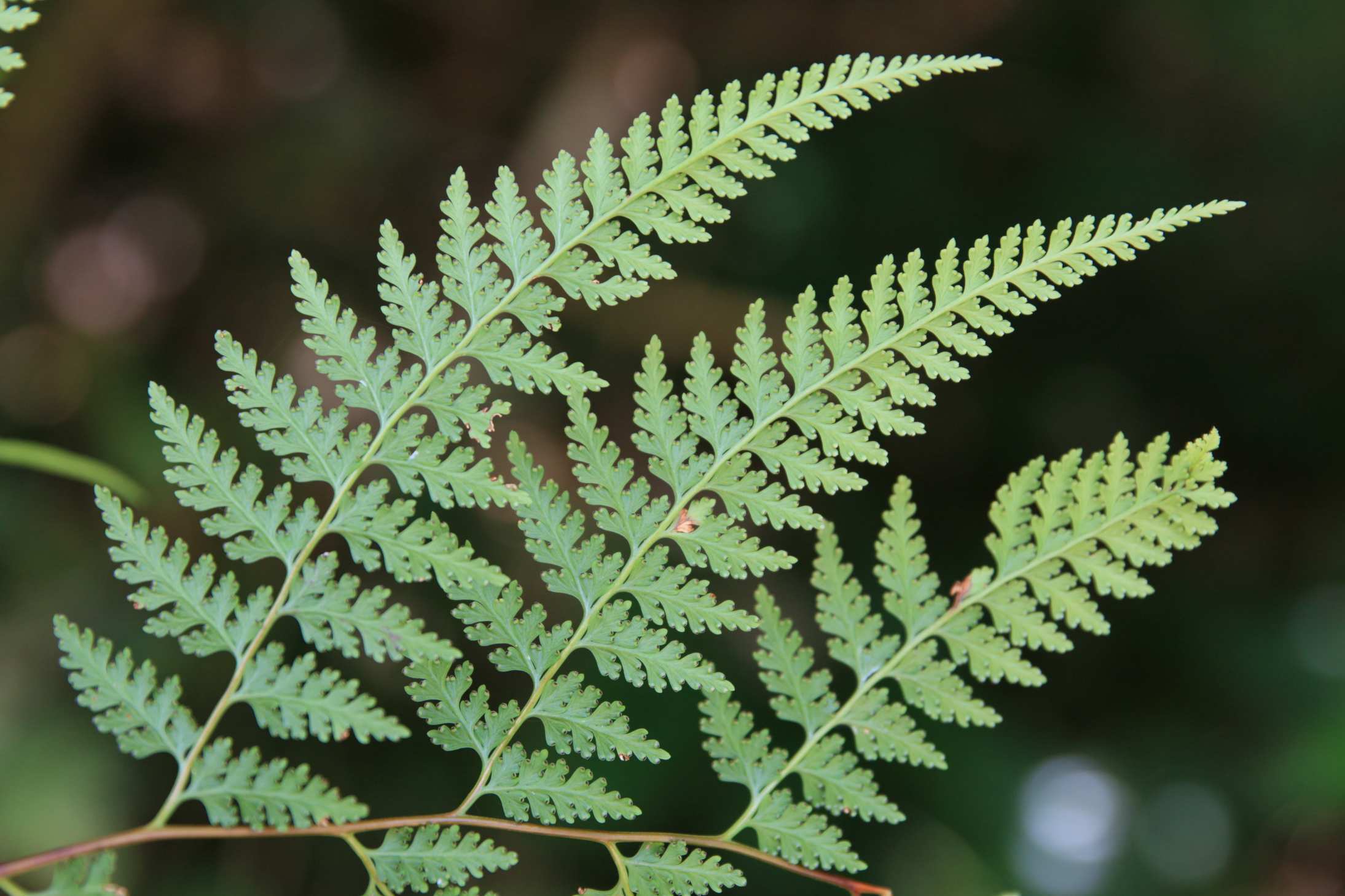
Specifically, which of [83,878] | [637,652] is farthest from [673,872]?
[83,878]

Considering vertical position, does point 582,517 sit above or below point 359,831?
above

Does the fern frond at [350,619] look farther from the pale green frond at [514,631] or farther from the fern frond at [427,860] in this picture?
the fern frond at [427,860]

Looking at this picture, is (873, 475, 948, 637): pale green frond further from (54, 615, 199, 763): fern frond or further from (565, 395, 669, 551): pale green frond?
(54, 615, 199, 763): fern frond

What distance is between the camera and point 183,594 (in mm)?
1210

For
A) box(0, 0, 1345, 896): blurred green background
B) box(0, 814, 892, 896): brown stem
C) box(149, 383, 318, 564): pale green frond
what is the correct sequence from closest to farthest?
box(0, 814, 892, 896): brown stem
box(149, 383, 318, 564): pale green frond
box(0, 0, 1345, 896): blurred green background

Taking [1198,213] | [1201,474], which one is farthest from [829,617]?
[1198,213]

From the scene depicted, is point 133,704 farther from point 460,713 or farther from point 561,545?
point 561,545

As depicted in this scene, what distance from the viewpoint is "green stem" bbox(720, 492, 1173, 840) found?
128cm

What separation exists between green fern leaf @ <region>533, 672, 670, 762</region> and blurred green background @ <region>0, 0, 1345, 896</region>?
173cm

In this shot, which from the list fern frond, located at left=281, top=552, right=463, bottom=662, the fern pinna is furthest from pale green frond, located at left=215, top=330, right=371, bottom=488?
fern frond, located at left=281, top=552, right=463, bottom=662

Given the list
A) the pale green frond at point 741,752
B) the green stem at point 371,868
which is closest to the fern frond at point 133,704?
the green stem at point 371,868

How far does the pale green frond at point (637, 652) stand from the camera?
4.17 feet

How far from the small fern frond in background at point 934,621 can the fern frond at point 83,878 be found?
0.70 metres

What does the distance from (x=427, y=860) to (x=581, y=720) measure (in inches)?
9.6
